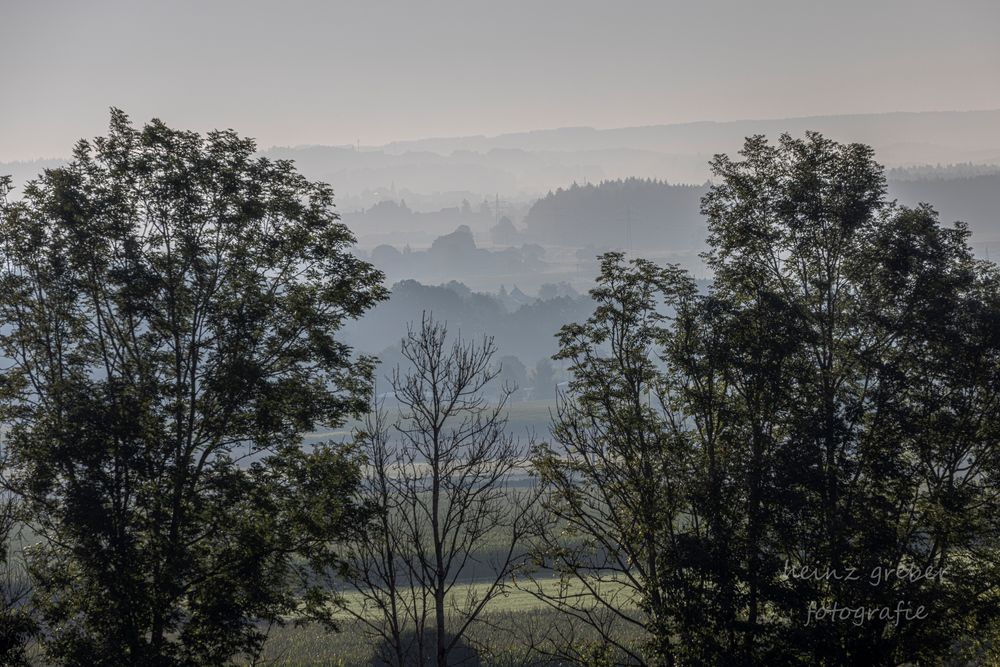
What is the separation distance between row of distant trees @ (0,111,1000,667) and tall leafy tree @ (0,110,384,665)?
0.22 feet

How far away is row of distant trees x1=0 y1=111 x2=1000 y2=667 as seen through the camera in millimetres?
15641

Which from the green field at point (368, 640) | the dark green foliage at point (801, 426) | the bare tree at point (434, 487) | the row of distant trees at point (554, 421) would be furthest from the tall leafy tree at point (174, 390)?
the green field at point (368, 640)

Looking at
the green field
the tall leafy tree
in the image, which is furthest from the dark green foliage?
the green field

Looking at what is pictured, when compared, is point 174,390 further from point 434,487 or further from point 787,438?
point 787,438

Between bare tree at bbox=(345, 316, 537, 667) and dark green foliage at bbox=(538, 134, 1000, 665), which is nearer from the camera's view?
bare tree at bbox=(345, 316, 537, 667)

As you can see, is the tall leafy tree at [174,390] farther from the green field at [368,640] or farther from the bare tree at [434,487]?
the green field at [368,640]

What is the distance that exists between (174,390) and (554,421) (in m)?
7.60

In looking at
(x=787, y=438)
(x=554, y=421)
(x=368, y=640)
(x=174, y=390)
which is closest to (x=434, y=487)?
(x=554, y=421)

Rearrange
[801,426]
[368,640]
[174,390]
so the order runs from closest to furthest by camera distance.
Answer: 1. [801,426]
2. [174,390]
3. [368,640]

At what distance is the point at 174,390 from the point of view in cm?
1736

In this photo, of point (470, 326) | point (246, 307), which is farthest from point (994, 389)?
point (470, 326)

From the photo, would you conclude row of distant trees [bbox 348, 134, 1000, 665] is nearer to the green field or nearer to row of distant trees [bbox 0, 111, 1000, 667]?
row of distant trees [bbox 0, 111, 1000, 667]

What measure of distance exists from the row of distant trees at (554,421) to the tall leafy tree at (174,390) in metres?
0.07

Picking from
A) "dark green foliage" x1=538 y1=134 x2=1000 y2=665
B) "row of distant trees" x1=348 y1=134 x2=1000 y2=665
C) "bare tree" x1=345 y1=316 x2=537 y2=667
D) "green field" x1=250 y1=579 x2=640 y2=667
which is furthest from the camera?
"green field" x1=250 y1=579 x2=640 y2=667
